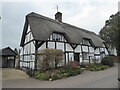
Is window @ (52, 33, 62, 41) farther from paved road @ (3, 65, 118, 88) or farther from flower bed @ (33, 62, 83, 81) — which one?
paved road @ (3, 65, 118, 88)

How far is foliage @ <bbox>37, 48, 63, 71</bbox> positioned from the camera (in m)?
11.8

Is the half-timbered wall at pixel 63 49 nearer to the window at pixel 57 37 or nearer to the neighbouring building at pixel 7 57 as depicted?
the window at pixel 57 37

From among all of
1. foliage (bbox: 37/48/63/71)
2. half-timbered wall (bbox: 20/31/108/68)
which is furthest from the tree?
foliage (bbox: 37/48/63/71)

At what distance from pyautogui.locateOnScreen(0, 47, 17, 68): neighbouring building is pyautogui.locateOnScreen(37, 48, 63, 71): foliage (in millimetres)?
11343

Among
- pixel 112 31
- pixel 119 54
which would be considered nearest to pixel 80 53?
pixel 112 31

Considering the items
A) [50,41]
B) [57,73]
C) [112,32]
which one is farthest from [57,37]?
[112,32]

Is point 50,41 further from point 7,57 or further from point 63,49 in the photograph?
point 7,57

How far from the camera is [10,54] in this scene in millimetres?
21000

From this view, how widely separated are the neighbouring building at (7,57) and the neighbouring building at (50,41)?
11.1ft

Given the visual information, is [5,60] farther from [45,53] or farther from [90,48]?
[90,48]

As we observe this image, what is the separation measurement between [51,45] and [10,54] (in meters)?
10.3

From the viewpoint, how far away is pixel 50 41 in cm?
1507

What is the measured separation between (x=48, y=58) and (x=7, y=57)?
567 inches

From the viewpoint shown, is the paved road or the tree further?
the tree
